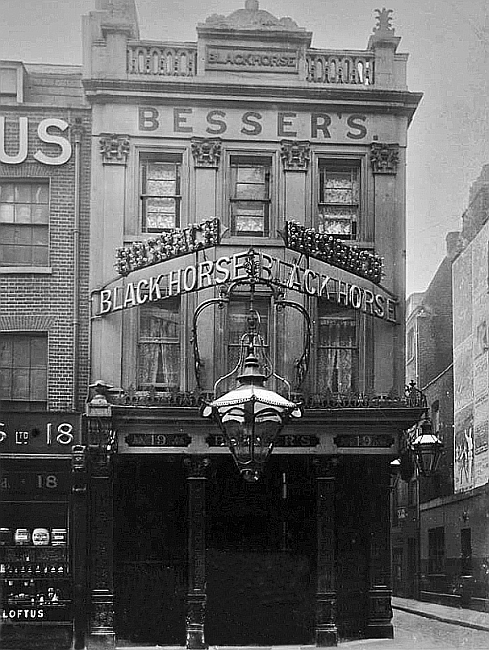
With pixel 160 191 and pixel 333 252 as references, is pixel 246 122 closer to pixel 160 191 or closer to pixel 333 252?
pixel 160 191

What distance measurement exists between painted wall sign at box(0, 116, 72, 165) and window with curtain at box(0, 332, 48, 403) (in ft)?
4.30

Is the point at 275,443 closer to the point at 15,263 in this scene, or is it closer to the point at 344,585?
the point at 344,585

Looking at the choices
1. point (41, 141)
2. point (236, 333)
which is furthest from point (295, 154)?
point (41, 141)

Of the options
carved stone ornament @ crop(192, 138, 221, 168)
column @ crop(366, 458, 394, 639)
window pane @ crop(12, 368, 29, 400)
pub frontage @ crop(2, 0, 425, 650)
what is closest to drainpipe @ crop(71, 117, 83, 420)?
pub frontage @ crop(2, 0, 425, 650)

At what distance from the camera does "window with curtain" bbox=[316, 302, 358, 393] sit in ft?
21.6

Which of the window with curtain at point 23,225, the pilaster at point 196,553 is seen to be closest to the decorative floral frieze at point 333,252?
the pilaster at point 196,553

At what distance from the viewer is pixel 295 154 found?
6.71 m

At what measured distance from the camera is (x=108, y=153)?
21.9ft

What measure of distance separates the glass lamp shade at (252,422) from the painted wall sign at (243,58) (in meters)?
2.37

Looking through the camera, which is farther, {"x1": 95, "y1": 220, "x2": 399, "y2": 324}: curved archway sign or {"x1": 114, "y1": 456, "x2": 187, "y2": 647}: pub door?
{"x1": 95, "y1": 220, "x2": 399, "y2": 324}: curved archway sign

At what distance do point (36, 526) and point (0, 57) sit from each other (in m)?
3.51

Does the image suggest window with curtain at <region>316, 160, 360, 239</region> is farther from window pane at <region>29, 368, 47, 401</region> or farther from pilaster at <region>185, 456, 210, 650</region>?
window pane at <region>29, 368, 47, 401</region>

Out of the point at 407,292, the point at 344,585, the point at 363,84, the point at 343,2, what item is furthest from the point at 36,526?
the point at 343,2

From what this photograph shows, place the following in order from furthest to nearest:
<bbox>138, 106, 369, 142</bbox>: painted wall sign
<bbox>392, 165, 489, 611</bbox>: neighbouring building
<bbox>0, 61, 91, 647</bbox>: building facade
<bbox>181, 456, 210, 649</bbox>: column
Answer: <bbox>138, 106, 369, 142</bbox>: painted wall sign
<bbox>392, 165, 489, 611</bbox>: neighbouring building
<bbox>0, 61, 91, 647</bbox>: building facade
<bbox>181, 456, 210, 649</bbox>: column
